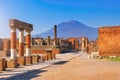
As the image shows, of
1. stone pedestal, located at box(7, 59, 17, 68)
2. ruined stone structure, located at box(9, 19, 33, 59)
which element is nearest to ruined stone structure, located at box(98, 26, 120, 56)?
ruined stone structure, located at box(9, 19, 33, 59)

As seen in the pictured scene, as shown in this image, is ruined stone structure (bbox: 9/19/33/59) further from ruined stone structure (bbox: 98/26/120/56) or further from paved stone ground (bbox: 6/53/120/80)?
ruined stone structure (bbox: 98/26/120/56)

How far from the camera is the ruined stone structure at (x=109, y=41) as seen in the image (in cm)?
4622

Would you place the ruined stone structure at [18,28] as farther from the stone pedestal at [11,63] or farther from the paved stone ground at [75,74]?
the paved stone ground at [75,74]

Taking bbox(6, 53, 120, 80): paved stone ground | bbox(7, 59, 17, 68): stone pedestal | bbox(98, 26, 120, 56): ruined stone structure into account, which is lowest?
bbox(6, 53, 120, 80): paved stone ground

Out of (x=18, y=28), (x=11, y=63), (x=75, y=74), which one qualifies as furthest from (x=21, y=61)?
(x=75, y=74)

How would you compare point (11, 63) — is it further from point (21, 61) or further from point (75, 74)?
point (75, 74)

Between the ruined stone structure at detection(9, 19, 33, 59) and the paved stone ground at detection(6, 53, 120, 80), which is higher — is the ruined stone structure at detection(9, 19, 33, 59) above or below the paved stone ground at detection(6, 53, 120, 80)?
above

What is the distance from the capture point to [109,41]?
154 ft

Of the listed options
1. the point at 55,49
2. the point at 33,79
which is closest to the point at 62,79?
the point at 33,79

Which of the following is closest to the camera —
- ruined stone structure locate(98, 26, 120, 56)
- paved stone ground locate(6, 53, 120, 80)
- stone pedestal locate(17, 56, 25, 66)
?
paved stone ground locate(6, 53, 120, 80)

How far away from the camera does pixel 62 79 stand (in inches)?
653

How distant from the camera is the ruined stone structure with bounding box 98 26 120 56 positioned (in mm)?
46219

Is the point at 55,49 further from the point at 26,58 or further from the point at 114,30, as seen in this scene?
the point at 26,58

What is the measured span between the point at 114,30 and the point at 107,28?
1.24 m
